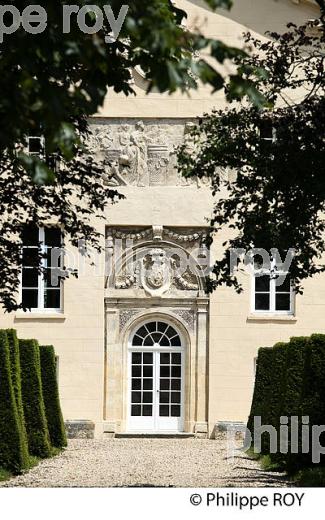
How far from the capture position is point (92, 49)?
22.5ft

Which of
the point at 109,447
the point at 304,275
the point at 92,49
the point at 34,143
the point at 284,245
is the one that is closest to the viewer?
the point at 92,49

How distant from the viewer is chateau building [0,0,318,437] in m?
26.2

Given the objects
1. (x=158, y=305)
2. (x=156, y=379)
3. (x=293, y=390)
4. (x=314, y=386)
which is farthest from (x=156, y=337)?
(x=314, y=386)

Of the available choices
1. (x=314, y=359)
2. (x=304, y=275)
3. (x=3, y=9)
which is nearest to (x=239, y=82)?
(x=3, y=9)

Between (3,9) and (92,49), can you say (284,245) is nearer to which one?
(3,9)

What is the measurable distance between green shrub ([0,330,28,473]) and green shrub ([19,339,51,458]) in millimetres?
2506

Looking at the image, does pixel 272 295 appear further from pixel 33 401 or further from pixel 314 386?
pixel 314 386

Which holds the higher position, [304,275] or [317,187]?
[317,187]

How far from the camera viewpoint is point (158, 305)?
26688 millimetres

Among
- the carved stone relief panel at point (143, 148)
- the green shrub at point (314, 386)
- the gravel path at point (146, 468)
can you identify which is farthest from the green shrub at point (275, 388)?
the carved stone relief panel at point (143, 148)

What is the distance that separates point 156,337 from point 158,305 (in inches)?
31.2

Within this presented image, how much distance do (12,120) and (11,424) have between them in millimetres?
10320

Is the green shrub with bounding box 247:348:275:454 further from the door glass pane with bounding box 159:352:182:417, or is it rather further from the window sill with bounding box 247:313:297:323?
the door glass pane with bounding box 159:352:182:417

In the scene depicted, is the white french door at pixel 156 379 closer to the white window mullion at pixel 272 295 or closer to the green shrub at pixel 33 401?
the white window mullion at pixel 272 295
